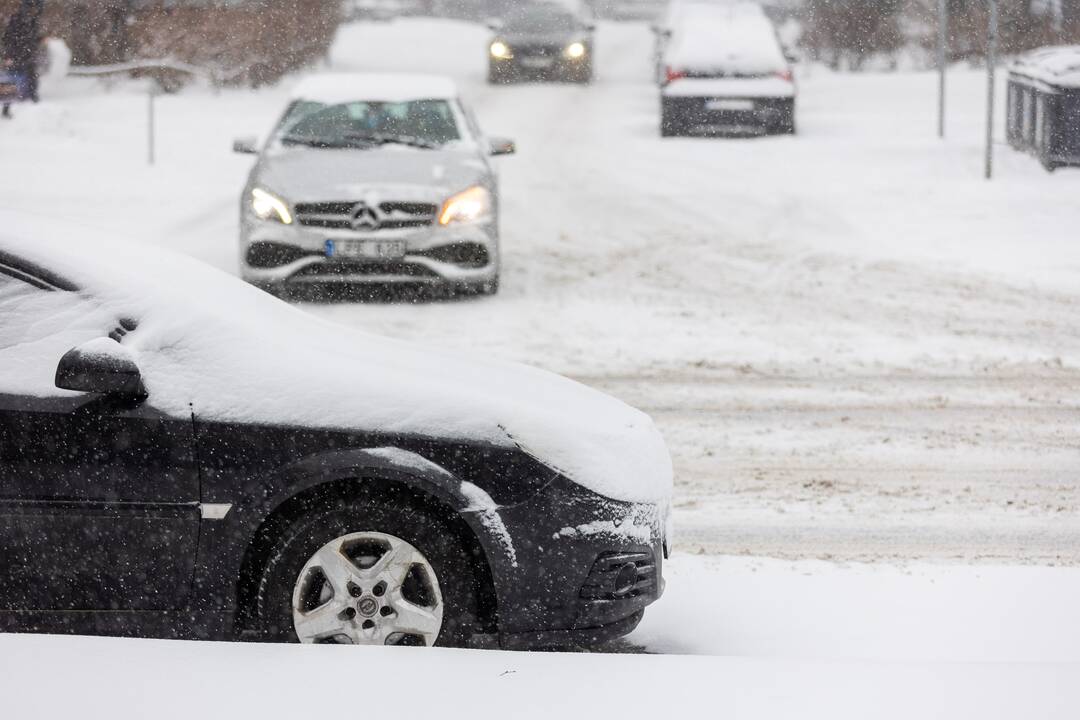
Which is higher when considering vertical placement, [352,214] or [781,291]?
[352,214]

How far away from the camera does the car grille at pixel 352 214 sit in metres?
11.7

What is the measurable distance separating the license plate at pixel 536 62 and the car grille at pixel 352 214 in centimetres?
1969

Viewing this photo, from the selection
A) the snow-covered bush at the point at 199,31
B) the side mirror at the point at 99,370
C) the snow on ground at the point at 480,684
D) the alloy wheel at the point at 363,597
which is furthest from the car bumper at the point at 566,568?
the snow-covered bush at the point at 199,31

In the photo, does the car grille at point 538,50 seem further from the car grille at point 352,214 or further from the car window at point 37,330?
the car window at point 37,330

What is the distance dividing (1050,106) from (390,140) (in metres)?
8.39

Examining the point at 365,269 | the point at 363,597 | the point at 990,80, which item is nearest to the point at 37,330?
the point at 363,597

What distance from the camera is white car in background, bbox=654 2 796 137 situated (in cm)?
2152

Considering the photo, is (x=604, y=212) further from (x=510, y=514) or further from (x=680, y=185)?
(x=510, y=514)

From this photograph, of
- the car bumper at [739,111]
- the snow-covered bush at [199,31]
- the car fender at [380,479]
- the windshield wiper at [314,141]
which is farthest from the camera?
the snow-covered bush at [199,31]

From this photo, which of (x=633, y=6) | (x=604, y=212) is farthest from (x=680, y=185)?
(x=633, y=6)

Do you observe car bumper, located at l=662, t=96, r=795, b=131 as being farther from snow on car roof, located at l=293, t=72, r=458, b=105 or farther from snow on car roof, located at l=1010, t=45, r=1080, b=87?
snow on car roof, located at l=293, t=72, r=458, b=105

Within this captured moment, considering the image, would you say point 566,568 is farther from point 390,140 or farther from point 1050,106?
point 1050,106

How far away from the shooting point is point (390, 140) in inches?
499

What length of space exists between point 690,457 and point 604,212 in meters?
9.51
